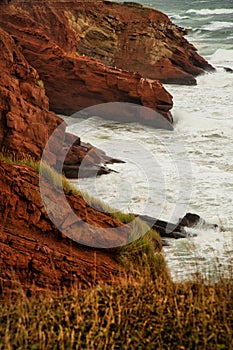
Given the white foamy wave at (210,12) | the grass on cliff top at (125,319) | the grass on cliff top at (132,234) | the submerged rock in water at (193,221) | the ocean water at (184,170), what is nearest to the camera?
the grass on cliff top at (125,319)

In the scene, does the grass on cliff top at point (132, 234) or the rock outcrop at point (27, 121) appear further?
the rock outcrop at point (27, 121)

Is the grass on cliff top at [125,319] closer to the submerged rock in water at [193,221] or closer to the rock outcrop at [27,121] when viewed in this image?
the rock outcrop at [27,121]

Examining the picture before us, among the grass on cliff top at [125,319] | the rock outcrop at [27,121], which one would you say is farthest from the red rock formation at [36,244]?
the rock outcrop at [27,121]

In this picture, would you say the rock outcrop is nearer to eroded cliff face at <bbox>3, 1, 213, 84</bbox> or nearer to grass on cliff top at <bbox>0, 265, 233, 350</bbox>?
grass on cliff top at <bbox>0, 265, 233, 350</bbox>

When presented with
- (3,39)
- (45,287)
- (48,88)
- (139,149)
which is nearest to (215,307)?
(45,287)

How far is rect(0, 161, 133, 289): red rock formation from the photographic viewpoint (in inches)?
258

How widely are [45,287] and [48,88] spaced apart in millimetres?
12605

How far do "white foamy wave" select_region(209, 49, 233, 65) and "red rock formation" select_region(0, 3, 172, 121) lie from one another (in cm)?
1427

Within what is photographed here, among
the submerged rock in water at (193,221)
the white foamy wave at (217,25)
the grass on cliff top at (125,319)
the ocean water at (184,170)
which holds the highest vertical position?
the white foamy wave at (217,25)

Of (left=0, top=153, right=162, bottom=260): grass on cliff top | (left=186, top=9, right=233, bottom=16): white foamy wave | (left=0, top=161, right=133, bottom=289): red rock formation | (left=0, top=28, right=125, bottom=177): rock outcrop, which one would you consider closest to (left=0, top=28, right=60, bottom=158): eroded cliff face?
(left=0, top=28, right=125, bottom=177): rock outcrop

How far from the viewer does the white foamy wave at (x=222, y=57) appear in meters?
32.8

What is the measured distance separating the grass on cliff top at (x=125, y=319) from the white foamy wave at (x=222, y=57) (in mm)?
27794

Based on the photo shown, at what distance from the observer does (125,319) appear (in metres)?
5.39

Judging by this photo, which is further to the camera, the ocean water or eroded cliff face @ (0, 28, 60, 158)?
eroded cliff face @ (0, 28, 60, 158)
